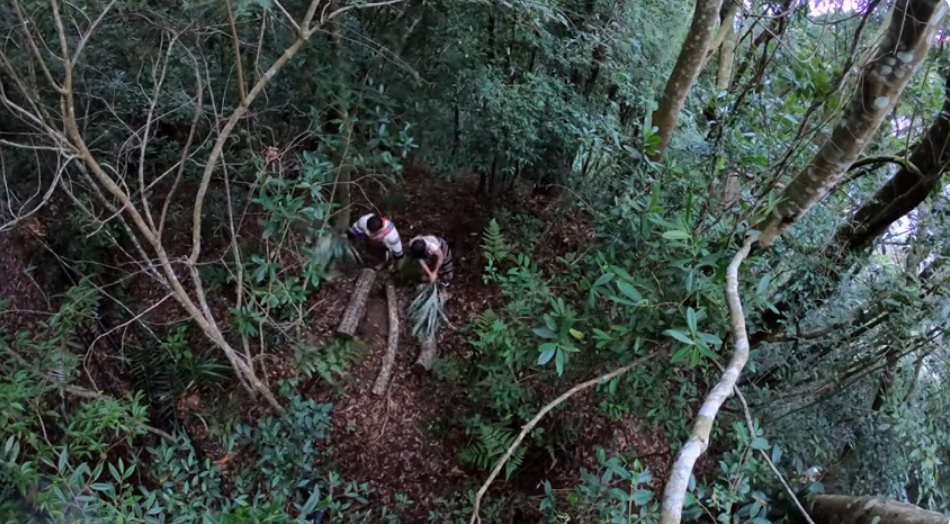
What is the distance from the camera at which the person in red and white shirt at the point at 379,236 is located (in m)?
4.41

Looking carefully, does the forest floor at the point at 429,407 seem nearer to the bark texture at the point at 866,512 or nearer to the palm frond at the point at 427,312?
the palm frond at the point at 427,312

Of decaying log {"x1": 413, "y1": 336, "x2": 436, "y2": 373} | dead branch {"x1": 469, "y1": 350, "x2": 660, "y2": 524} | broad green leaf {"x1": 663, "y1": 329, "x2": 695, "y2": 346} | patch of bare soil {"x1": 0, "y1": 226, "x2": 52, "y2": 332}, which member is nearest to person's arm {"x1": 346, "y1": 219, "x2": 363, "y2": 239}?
decaying log {"x1": 413, "y1": 336, "x2": 436, "y2": 373}

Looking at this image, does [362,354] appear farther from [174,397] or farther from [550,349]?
[550,349]

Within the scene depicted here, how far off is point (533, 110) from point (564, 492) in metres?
2.52

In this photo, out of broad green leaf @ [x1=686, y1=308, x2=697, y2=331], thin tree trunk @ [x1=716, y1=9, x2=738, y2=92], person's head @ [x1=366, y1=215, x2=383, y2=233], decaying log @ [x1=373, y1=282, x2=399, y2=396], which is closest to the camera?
broad green leaf @ [x1=686, y1=308, x2=697, y2=331]

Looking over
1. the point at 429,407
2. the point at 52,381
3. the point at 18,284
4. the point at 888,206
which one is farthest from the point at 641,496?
the point at 18,284

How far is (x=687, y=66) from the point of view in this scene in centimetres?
302

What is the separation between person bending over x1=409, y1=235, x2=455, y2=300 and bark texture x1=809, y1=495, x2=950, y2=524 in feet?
9.22

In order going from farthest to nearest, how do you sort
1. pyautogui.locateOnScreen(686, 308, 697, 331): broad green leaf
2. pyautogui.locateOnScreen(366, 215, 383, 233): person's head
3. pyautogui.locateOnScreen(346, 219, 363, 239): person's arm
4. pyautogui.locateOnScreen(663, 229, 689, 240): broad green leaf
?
pyautogui.locateOnScreen(346, 219, 363, 239): person's arm → pyautogui.locateOnScreen(366, 215, 383, 233): person's head → pyautogui.locateOnScreen(663, 229, 689, 240): broad green leaf → pyautogui.locateOnScreen(686, 308, 697, 331): broad green leaf

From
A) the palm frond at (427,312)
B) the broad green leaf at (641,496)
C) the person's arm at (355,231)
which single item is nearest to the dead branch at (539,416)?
the broad green leaf at (641,496)

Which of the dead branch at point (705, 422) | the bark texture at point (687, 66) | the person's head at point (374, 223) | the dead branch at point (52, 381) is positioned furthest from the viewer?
the person's head at point (374, 223)

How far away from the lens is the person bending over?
4.42 m

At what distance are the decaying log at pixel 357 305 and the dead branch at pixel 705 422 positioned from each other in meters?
2.91

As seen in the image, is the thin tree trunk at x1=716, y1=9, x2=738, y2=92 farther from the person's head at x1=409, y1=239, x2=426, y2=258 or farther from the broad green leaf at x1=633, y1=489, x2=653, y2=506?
the broad green leaf at x1=633, y1=489, x2=653, y2=506
